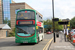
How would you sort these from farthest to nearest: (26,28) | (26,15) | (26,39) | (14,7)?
(14,7) → (26,15) → (26,28) → (26,39)

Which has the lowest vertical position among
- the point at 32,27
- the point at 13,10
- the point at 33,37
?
the point at 33,37

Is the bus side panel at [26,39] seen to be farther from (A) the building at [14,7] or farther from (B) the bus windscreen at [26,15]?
(A) the building at [14,7]

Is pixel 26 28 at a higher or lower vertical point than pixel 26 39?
higher

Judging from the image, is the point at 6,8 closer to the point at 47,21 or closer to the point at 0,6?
the point at 0,6

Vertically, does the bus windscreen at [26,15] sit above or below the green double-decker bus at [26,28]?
above

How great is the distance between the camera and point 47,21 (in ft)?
338

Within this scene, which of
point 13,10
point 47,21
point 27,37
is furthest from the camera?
point 47,21

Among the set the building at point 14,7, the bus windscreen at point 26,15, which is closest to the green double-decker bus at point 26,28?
the bus windscreen at point 26,15

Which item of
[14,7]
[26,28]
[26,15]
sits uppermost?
[14,7]

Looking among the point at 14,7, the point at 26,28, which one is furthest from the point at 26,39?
the point at 14,7

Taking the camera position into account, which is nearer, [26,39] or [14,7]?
[26,39]

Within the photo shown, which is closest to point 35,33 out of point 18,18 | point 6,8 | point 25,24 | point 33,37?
point 33,37

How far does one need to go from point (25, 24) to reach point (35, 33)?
1.48 m

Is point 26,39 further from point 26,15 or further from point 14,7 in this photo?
point 14,7
